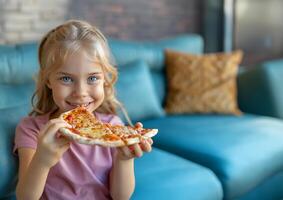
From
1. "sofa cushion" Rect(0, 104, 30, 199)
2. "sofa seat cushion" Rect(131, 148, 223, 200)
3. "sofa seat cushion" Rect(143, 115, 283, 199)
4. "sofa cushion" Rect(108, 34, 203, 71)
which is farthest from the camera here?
"sofa cushion" Rect(108, 34, 203, 71)

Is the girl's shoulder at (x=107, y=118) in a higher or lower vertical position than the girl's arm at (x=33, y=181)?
higher

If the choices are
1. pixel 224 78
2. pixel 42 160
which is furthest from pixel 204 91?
pixel 42 160

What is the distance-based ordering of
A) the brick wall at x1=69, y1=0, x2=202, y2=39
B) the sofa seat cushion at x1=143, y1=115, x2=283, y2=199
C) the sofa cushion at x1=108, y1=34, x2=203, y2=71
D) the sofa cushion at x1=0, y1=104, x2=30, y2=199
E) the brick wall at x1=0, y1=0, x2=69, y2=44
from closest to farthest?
the sofa cushion at x1=0, y1=104, x2=30, y2=199, the sofa seat cushion at x1=143, y1=115, x2=283, y2=199, the sofa cushion at x1=108, y1=34, x2=203, y2=71, the brick wall at x1=0, y1=0, x2=69, y2=44, the brick wall at x1=69, y1=0, x2=202, y2=39

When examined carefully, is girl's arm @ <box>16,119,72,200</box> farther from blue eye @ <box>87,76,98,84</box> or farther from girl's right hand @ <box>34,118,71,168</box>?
blue eye @ <box>87,76,98,84</box>

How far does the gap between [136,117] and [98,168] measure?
3.16 feet

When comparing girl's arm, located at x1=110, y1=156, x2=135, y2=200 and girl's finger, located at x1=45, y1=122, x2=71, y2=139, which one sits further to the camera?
girl's arm, located at x1=110, y1=156, x2=135, y2=200

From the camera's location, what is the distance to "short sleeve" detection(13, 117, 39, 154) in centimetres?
123

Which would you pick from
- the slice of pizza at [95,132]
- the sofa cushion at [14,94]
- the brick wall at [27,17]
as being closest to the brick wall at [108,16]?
the brick wall at [27,17]

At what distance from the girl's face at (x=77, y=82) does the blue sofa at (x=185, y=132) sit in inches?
12.3

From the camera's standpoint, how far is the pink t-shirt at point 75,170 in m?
1.23

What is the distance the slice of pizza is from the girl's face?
0.05 metres

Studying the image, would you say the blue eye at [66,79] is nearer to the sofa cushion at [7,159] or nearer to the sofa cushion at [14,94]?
the sofa cushion at [7,159]

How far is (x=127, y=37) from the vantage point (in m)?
3.33

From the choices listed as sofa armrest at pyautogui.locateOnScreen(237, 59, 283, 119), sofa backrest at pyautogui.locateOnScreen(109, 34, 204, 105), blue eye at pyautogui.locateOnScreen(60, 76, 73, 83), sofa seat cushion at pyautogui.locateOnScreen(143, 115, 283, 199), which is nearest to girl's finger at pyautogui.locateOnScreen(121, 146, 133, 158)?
blue eye at pyautogui.locateOnScreen(60, 76, 73, 83)
